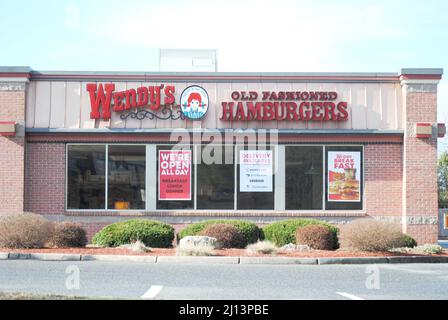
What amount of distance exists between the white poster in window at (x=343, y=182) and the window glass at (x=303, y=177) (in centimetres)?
32

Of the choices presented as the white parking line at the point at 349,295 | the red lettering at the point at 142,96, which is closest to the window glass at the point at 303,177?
the red lettering at the point at 142,96

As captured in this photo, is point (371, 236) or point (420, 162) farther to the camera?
point (420, 162)

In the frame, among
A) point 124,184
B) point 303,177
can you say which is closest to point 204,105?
point 124,184

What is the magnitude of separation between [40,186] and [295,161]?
319 inches

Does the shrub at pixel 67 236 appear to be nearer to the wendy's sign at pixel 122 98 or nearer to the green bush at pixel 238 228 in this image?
the green bush at pixel 238 228

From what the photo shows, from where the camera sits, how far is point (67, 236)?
18.3 m

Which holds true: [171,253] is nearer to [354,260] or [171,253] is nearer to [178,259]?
[178,259]

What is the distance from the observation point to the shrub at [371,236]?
17.9 meters

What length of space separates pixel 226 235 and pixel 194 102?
522cm

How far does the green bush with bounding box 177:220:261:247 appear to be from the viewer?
763 inches

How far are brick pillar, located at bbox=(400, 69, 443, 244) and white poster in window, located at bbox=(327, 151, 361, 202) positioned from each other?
4.85 feet

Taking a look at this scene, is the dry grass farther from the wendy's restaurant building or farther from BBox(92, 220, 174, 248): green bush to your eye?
the wendy's restaurant building

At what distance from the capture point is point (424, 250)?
62.6 feet

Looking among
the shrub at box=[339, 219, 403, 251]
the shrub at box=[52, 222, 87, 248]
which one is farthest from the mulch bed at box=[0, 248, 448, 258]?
the shrub at box=[52, 222, 87, 248]
